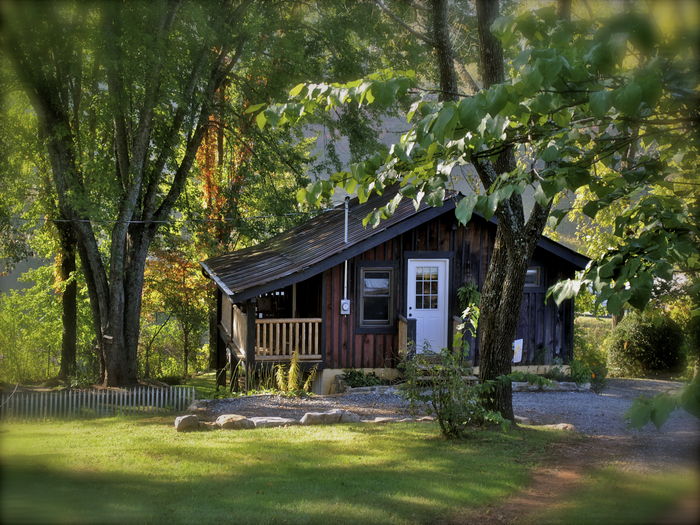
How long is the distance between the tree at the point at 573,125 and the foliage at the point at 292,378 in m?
11.0

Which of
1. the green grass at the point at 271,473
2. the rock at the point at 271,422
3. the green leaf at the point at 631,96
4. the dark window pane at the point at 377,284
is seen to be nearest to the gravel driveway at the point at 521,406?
the rock at the point at 271,422

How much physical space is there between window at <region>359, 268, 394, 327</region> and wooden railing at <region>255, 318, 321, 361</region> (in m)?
1.21

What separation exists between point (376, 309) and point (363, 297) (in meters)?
0.45

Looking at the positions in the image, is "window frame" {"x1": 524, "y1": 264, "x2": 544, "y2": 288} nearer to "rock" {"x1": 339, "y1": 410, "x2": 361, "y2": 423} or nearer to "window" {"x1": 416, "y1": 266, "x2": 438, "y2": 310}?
"window" {"x1": 416, "y1": 266, "x2": 438, "y2": 310}

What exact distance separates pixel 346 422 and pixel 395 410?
2017 mm

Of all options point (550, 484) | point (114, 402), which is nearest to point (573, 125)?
point (550, 484)

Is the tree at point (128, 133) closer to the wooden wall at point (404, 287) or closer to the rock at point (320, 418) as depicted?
the wooden wall at point (404, 287)

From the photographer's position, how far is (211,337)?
87.8 feet

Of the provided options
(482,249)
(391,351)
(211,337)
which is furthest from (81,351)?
(482,249)

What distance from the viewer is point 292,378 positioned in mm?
14164

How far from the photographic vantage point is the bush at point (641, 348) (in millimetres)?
17250

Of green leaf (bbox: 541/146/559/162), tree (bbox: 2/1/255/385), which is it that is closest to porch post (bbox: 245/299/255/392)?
tree (bbox: 2/1/255/385)

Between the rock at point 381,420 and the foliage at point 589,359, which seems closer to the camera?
the rock at point 381,420

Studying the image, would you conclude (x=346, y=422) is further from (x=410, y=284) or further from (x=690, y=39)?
(x=690, y=39)
